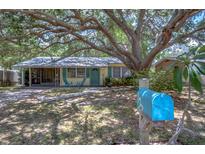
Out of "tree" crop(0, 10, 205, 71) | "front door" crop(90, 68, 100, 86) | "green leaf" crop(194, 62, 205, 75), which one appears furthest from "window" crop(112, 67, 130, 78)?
"green leaf" crop(194, 62, 205, 75)

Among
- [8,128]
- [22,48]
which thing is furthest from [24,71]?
[8,128]

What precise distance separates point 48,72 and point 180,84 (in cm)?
2441

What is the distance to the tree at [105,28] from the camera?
11.5m

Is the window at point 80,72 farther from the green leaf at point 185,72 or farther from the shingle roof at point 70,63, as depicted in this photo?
the green leaf at point 185,72

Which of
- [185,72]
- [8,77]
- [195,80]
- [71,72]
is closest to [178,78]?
[185,72]

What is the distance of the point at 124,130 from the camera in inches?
277

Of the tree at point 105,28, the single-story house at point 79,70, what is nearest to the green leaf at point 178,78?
the tree at point 105,28

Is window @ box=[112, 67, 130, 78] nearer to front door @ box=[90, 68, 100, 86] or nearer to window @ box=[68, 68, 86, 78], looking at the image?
front door @ box=[90, 68, 100, 86]

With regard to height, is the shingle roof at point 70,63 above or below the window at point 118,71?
above

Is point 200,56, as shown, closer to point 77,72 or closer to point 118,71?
point 77,72

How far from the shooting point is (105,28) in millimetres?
13656

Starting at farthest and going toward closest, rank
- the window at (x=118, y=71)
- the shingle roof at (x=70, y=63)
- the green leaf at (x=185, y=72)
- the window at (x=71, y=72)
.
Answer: the window at (x=118, y=71) → the window at (x=71, y=72) → the shingle roof at (x=70, y=63) → the green leaf at (x=185, y=72)

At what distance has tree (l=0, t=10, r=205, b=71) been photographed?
11.5 meters
